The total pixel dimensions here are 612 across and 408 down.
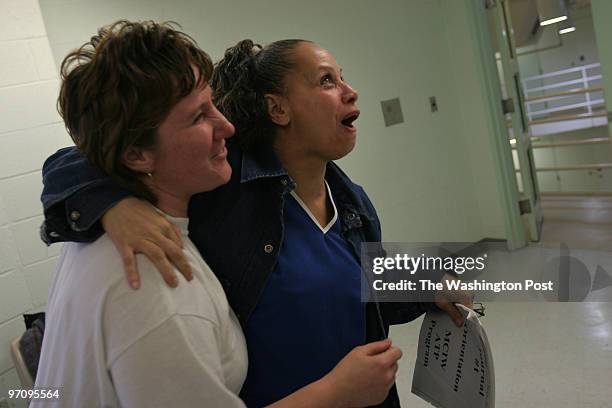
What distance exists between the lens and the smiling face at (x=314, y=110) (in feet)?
4.06

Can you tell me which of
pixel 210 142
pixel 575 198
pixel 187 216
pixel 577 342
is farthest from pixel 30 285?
pixel 575 198

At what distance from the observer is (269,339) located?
3.38ft

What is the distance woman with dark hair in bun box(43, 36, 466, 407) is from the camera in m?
0.93

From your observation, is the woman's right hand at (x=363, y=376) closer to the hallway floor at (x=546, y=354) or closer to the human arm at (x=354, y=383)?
the human arm at (x=354, y=383)

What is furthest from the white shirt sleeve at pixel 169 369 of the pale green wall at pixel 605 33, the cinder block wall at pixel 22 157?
the pale green wall at pixel 605 33

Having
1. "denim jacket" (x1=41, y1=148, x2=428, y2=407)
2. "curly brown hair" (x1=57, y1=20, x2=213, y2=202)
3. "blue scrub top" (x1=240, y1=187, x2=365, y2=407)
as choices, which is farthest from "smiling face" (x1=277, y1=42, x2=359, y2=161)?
"curly brown hair" (x1=57, y1=20, x2=213, y2=202)

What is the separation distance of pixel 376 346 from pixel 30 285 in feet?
6.07

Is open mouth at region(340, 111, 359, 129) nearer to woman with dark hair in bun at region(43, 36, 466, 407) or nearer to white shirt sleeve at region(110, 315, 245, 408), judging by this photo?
woman with dark hair in bun at region(43, 36, 466, 407)

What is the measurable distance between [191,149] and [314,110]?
→ 42cm

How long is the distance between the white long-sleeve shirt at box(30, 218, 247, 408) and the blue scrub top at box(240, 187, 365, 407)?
0.20 m

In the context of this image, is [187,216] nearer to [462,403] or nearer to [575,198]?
[462,403]

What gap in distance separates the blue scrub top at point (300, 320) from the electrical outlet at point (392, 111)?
275 cm

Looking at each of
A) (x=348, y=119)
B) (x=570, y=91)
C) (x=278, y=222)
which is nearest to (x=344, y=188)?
(x=348, y=119)

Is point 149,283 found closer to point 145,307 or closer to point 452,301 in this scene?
point 145,307
